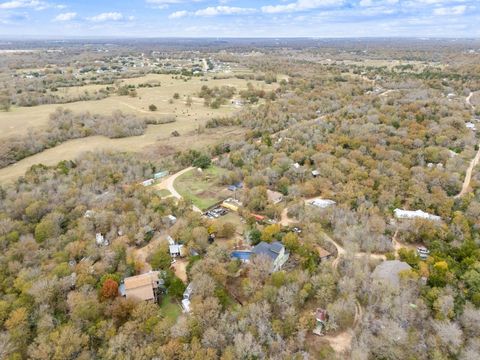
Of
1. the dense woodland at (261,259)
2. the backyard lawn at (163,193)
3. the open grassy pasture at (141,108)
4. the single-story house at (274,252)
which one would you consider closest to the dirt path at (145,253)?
the dense woodland at (261,259)

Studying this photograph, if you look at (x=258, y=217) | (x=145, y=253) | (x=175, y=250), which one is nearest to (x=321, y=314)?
(x=175, y=250)

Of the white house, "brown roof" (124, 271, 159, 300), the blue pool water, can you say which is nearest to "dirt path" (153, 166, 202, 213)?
the blue pool water

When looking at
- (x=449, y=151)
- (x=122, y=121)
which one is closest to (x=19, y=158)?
→ (x=122, y=121)

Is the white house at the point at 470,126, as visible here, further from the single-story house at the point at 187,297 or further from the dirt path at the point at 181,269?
the single-story house at the point at 187,297

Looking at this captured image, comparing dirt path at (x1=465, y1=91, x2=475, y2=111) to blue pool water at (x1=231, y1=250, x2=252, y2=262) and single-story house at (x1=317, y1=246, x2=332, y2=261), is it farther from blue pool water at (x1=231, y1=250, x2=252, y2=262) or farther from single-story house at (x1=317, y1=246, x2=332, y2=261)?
blue pool water at (x1=231, y1=250, x2=252, y2=262)

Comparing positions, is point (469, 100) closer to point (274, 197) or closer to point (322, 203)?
point (322, 203)

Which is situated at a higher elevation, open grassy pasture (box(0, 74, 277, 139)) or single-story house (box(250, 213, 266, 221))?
open grassy pasture (box(0, 74, 277, 139))

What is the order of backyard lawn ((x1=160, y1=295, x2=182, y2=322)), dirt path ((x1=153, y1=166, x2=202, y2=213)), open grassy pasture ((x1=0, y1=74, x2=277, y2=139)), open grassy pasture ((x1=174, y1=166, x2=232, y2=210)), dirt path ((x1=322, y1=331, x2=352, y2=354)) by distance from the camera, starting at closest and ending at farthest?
1. dirt path ((x1=322, y1=331, x2=352, y2=354))
2. backyard lawn ((x1=160, y1=295, x2=182, y2=322))
3. open grassy pasture ((x1=174, y1=166, x2=232, y2=210))
4. dirt path ((x1=153, y1=166, x2=202, y2=213))
5. open grassy pasture ((x1=0, y1=74, x2=277, y2=139))

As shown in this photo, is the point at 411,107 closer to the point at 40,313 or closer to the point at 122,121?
the point at 122,121
